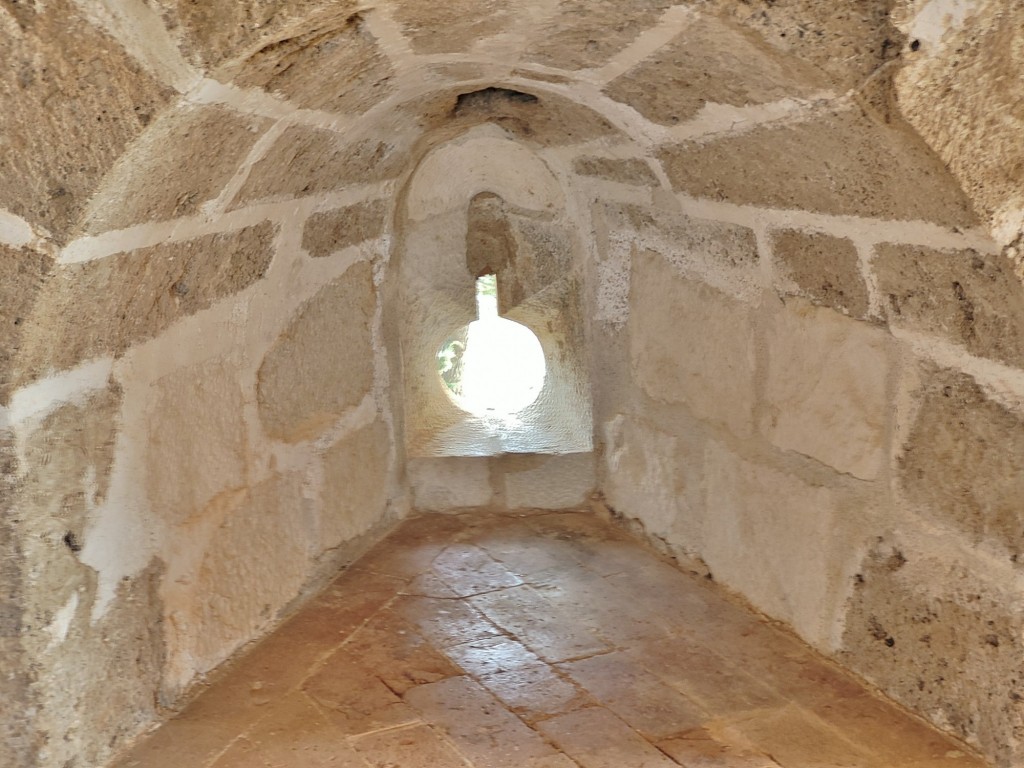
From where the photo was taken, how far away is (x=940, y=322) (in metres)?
1.55

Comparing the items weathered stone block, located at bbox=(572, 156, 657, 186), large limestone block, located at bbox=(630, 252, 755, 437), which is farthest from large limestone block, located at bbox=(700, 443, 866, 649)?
weathered stone block, located at bbox=(572, 156, 657, 186)

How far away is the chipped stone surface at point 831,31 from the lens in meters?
1.15

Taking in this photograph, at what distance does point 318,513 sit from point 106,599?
705mm

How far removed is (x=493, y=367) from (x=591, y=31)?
153 cm

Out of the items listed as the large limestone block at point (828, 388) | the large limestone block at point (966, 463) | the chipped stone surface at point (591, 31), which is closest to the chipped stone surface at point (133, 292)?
the chipped stone surface at point (591, 31)

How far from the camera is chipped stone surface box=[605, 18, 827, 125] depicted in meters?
1.28

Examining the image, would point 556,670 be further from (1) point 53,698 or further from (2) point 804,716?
(1) point 53,698

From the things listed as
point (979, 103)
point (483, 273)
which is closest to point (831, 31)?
point (979, 103)

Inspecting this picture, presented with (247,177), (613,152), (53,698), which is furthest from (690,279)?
(53,698)

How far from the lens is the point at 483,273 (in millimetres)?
2631

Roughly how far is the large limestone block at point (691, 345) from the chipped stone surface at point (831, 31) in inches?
33.4

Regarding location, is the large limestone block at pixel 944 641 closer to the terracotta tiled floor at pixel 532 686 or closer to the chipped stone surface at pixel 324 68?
the terracotta tiled floor at pixel 532 686

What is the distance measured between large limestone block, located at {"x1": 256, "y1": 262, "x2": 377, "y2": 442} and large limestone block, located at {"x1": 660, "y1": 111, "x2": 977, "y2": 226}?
0.83m

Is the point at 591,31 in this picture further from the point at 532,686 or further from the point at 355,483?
the point at 355,483
